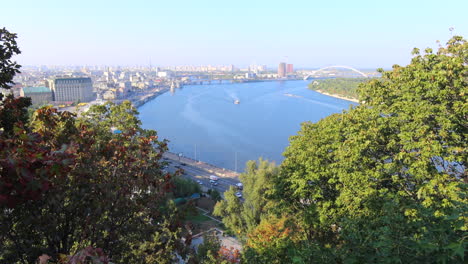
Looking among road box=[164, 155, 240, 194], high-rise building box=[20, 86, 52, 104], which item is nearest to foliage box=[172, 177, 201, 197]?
road box=[164, 155, 240, 194]

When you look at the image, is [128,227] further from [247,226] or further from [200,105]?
[200,105]

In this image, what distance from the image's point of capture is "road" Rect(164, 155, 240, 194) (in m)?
11.9

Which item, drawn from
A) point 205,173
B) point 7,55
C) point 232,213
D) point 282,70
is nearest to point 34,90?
point 205,173

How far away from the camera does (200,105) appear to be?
29516 millimetres

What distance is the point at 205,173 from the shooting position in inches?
525

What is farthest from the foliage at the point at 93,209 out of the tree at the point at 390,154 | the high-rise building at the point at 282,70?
the high-rise building at the point at 282,70

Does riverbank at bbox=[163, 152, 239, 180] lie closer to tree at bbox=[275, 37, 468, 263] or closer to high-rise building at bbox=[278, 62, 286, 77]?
tree at bbox=[275, 37, 468, 263]

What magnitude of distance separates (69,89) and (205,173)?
2810cm

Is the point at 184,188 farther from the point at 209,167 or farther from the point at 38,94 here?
the point at 38,94

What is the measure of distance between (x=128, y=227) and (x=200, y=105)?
92.2 ft

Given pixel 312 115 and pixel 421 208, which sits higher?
pixel 421 208

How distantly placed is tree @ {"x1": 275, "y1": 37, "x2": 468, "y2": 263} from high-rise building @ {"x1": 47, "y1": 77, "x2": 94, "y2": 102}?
34999mm

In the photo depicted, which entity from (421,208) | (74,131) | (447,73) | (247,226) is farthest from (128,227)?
(247,226)

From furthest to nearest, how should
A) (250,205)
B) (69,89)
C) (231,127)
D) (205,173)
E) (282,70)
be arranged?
(282,70), (69,89), (231,127), (205,173), (250,205)
